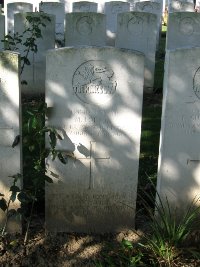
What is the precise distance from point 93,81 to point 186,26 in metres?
4.89

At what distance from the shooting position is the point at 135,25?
315 inches

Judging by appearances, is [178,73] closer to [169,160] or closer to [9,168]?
[169,160]

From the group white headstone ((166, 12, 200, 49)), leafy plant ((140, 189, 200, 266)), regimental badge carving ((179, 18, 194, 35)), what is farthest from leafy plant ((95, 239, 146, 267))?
regimental badge carving ((179, 18, 194, 35))

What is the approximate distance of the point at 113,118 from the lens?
13.1 ft

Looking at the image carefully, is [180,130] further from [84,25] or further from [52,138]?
[84,25]

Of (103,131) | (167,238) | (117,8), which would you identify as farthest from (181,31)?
(167,238)

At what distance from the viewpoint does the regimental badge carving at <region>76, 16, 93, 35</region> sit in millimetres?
7816

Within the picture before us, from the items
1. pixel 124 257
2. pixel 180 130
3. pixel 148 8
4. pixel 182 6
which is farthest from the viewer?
pixel 182 6

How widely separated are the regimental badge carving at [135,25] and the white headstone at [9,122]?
15.1 feet

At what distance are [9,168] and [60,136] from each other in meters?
0.47

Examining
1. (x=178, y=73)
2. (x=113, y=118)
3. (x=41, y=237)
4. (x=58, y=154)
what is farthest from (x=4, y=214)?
(x=178, y=73)

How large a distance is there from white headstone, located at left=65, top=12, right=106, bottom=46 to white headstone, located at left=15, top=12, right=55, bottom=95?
27 centimetres

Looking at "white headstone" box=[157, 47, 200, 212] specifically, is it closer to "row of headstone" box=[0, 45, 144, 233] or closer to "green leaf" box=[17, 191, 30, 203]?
"row of headstone" box=[0, 45, 144, 233]

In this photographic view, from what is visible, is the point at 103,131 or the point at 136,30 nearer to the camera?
the point at 103,131
